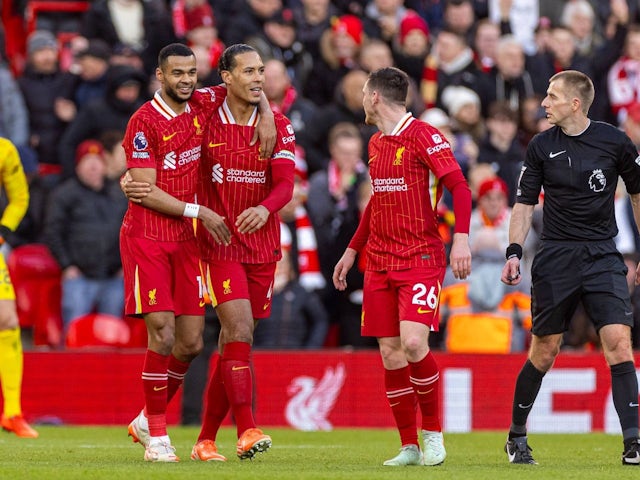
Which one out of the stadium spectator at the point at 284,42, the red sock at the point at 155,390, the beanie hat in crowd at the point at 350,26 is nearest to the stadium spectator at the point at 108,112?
the stadium spectator at the point at 284,42

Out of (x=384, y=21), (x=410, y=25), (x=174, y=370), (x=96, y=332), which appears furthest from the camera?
(x=384, y=21)

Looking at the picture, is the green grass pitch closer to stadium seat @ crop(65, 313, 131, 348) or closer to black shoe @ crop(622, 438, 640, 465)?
black shoe @ crop(622, 438, 640, 465)

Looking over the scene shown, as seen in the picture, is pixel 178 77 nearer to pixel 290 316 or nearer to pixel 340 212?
pixel 290 316

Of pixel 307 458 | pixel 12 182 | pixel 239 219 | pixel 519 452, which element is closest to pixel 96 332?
pixel 12 182

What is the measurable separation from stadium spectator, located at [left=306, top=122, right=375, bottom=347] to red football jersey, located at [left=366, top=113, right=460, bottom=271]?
6.23 metres

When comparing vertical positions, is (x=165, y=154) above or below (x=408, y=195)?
above

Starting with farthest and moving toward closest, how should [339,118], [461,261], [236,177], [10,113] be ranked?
[10,113] → [339,118] → [236,177] → [461,261]

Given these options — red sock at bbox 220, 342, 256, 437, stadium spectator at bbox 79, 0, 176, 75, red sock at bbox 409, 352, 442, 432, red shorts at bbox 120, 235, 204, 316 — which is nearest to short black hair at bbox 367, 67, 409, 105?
red shorts at bbox 120, 235, 204, 316

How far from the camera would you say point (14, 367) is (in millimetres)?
13602

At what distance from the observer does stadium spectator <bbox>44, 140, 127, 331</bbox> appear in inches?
656

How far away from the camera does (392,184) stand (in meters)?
10.4

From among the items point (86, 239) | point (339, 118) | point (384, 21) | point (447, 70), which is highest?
point (384, 21)

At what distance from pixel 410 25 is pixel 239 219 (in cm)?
1051

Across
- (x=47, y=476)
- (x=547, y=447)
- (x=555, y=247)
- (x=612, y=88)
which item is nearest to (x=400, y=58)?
(x=612, y=88)
